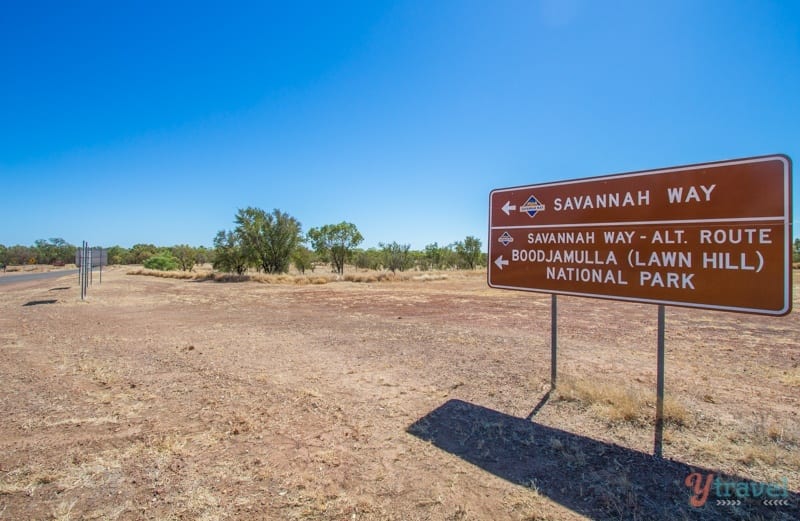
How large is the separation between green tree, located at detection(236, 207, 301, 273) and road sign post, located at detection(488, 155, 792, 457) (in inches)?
1223

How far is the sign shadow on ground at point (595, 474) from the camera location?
234 cm

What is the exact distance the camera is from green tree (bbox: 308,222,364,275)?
39312 mm

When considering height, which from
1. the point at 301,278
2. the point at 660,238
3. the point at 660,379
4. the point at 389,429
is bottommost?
→ the point at 389,429

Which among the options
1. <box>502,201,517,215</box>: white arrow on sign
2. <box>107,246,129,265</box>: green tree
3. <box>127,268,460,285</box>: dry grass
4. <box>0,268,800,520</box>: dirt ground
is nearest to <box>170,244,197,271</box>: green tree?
<box>127,268,460,285</box>: dry grass

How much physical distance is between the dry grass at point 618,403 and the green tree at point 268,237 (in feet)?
104

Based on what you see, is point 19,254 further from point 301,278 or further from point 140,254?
point 301,278

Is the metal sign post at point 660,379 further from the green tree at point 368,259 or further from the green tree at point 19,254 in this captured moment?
the green tree at point 19,254

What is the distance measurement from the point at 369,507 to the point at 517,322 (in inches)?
324

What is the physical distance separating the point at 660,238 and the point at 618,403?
1.92 meters

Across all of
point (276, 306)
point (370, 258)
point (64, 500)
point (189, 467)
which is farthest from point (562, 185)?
point (370, 258)

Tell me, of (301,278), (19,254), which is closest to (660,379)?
(301,278)

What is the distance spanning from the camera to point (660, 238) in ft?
11.9

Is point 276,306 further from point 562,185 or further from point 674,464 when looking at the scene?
point 674,464

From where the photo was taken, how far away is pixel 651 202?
369 centimetres
